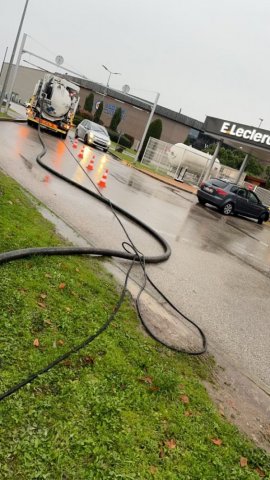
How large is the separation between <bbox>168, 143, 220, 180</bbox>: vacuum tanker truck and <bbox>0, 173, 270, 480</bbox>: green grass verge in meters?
27.0

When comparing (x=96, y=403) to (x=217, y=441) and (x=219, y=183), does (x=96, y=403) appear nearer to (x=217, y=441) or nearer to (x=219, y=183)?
(x=217, y=441)

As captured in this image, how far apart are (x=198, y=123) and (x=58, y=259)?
62.2 m

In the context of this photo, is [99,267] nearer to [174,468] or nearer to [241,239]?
[174,468]

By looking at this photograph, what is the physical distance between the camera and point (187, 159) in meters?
30.8

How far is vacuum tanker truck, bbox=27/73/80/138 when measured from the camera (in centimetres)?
2402

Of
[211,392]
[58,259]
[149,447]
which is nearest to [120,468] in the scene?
[149,447]

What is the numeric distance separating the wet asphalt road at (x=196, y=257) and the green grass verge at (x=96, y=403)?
135 centimetres

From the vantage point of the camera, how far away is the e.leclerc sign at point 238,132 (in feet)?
81.0

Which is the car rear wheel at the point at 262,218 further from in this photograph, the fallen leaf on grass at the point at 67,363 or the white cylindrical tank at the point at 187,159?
the fallen leaf on grass at the point at 67,363

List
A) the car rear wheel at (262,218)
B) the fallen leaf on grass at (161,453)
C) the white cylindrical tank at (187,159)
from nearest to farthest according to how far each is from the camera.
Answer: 1. the fallen leaf on grass at (161,453)
2. the car rear wheel at (262,218)
3. the white cylindrical tank at (187,159)

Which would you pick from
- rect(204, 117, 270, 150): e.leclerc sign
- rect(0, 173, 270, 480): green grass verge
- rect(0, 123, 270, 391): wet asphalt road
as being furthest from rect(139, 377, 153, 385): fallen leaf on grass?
rect(204, 117, 270, 150): e.leclerc sign

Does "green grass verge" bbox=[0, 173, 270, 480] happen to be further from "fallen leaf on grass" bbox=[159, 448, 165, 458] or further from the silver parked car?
the silver parked car

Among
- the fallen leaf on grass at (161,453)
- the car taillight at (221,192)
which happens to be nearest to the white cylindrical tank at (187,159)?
the car taillight at (221,192)

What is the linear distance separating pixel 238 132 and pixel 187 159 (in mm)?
5490
